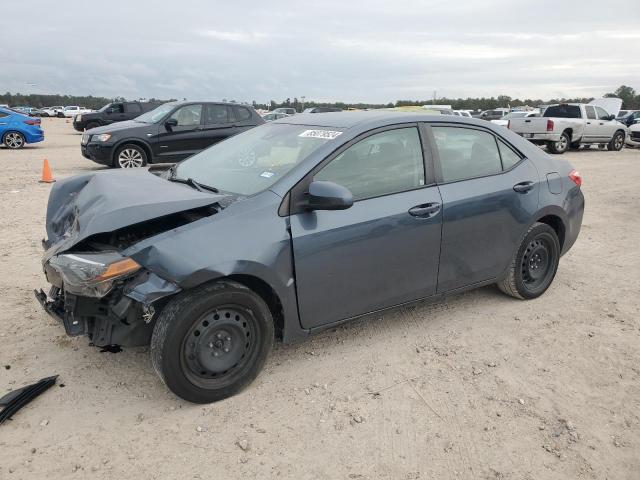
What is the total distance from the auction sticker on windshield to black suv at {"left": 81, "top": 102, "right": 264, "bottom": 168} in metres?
7.63

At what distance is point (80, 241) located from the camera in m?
2.92

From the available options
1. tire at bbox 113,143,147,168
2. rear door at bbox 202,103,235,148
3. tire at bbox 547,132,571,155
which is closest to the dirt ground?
tire at bbox 113,143,147,168

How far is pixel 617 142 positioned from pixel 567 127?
12.6ft

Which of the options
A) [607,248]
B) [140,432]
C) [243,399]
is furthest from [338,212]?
[607,248]

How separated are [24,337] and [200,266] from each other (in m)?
1.81

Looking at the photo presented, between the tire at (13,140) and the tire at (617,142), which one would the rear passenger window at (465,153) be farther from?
the tire at (617,142)

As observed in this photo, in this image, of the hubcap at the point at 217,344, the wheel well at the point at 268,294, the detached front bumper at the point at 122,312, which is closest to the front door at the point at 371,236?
the wheel well at the point at 268,294

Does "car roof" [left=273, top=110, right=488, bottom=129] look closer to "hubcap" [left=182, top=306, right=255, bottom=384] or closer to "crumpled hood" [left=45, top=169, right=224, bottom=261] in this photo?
"crumpled hood" [left=45, top=169, right=224, bottom=261]

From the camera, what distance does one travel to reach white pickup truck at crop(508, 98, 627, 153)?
59.6 ft

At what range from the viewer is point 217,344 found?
3043mm

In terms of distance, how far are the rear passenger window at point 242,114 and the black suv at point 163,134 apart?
53 mm

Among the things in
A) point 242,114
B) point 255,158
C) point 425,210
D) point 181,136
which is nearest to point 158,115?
point 181,136

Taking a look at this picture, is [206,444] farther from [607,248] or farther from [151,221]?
[607,248]

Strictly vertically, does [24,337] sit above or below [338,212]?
below
